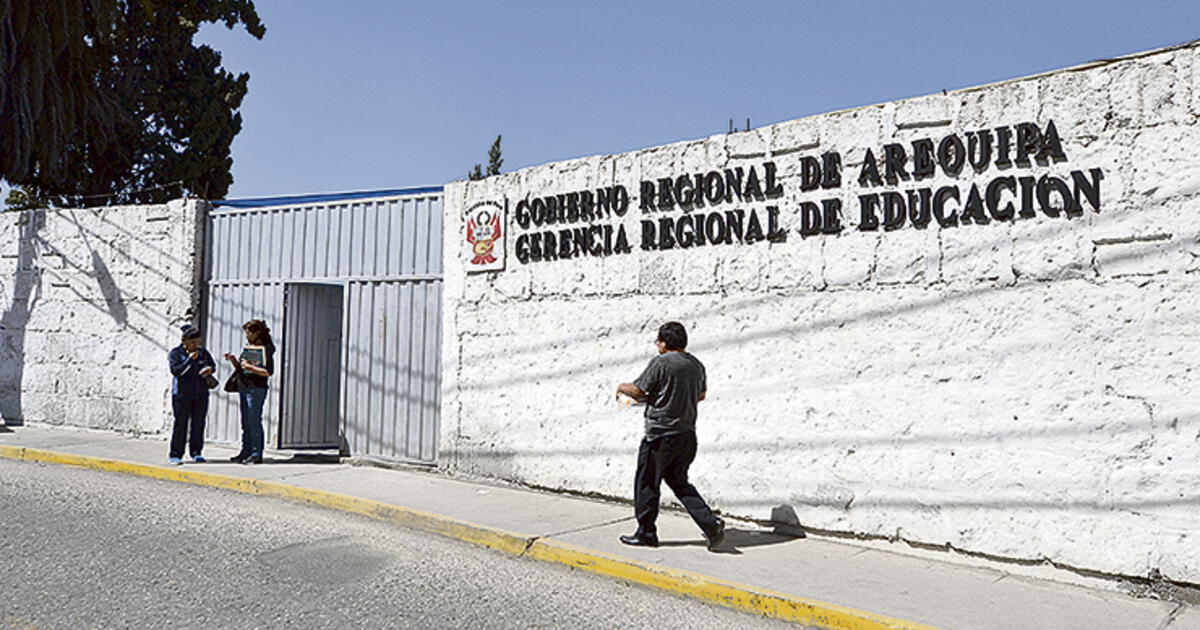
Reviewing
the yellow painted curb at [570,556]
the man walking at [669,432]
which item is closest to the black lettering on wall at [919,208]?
the man walking at [669,432]

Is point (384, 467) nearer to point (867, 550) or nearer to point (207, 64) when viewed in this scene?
point (867, 550)

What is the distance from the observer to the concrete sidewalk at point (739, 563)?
16.9ft

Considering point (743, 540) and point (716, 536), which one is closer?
point (716, 536)

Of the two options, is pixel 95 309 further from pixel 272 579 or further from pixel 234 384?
pixel 272 579

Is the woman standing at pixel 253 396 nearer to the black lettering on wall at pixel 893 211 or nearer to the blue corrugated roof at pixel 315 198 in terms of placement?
the blue corrugated roof at pixel 315 198

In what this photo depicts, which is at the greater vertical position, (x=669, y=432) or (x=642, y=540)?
(x=669, y=432)

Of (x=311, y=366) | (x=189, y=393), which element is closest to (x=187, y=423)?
(x=189, y=393)

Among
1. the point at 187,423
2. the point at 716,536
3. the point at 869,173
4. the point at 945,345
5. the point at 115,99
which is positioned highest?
the point at 115,99

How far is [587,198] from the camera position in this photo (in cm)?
870

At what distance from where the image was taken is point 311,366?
11.4 metres

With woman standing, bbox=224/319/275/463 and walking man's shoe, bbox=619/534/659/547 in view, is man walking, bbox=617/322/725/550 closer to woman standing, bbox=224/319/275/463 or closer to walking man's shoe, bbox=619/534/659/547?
walking man's shoe, bbox=619/534/659/547

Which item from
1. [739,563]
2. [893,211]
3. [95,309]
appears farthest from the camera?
[95,309]

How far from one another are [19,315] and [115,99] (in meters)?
8.69

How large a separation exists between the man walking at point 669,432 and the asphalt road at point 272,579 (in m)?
0.74
